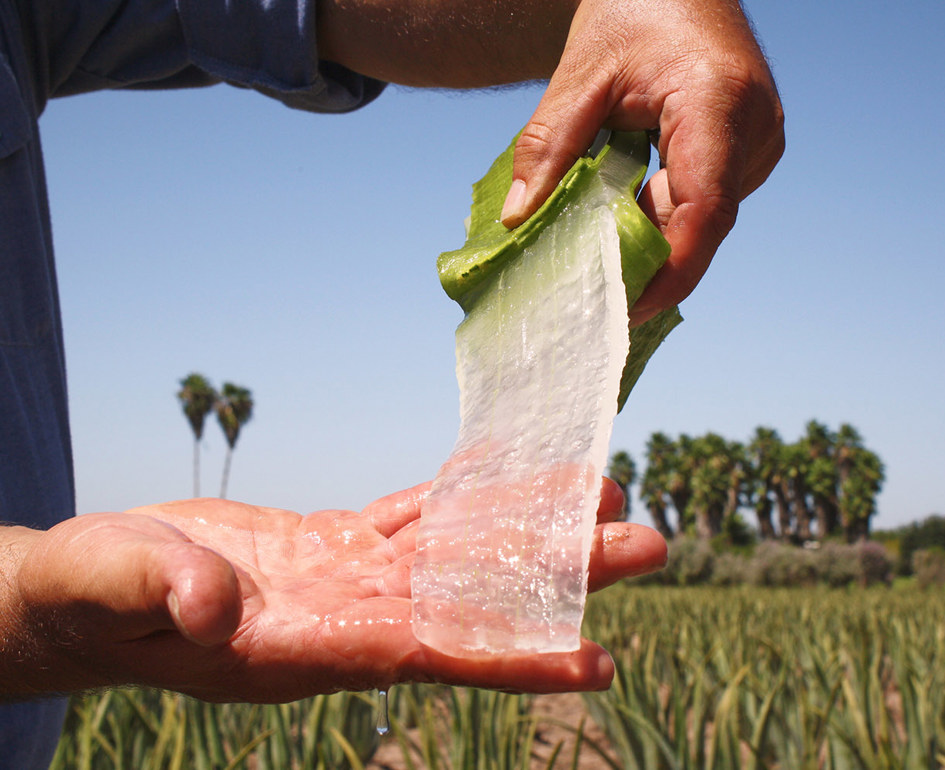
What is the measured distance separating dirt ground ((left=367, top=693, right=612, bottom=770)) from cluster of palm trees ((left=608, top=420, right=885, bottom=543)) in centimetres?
2890

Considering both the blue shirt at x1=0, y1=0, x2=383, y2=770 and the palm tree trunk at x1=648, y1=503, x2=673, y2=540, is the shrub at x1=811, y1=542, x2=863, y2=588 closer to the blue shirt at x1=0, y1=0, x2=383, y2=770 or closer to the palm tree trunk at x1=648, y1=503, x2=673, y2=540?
the palm tree trunk at x1=648, y1=503, x2=673, y2=540

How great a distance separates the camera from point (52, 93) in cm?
171

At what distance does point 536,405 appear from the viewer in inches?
42.7

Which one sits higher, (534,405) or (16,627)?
(534,405)

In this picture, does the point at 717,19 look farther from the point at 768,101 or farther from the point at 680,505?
the point at 680,505

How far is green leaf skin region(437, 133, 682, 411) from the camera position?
1093 mm

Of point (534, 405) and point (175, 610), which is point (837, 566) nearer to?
point (534, 405)

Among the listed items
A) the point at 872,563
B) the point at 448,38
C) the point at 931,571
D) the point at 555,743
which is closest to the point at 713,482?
the point at 872,563

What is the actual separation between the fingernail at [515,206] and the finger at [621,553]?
517 millimetres

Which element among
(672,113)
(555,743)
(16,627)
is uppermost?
(672,113)

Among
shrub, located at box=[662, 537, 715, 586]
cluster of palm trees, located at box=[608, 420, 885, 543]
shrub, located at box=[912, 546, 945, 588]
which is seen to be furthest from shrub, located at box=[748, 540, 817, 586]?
cluster of palm trees, located at box=[608, 420, 885, 543]

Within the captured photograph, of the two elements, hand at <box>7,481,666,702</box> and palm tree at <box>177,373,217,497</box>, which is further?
→ palm tree at <box>177,373,217,497</box>

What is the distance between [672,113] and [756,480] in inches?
1440

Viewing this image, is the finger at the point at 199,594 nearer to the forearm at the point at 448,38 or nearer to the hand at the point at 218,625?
the hand at the point at 218,625
